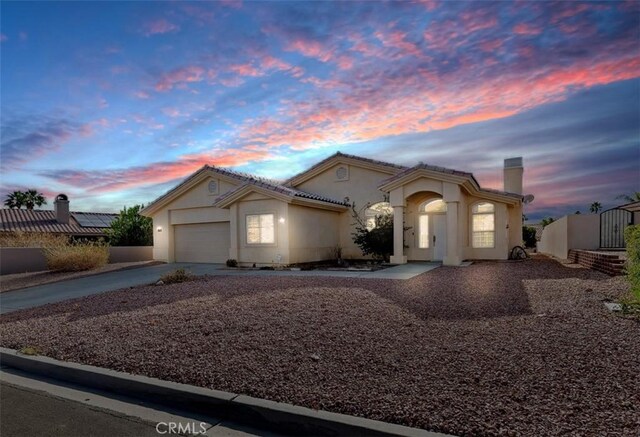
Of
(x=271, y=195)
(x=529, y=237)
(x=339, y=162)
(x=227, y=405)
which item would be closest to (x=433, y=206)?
(x=339, y=162)

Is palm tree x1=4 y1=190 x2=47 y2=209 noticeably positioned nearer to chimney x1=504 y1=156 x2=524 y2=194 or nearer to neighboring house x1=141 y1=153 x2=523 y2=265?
neighboring house x1=141 y1=153 x2=523 y2=265

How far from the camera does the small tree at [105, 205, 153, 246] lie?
23500mm

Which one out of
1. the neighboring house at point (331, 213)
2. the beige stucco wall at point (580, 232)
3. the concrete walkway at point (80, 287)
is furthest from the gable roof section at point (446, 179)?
the concrete walkway at point (80, 287)

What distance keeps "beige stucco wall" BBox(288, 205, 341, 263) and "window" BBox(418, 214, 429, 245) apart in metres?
4.08

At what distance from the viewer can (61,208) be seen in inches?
1198

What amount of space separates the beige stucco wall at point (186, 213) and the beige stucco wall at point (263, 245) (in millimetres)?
1931

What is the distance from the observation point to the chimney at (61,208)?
30.4 m

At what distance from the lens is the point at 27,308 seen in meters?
9.38

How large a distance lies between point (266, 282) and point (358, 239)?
8073mm

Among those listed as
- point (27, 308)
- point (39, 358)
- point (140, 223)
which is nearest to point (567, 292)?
point (39, 358)

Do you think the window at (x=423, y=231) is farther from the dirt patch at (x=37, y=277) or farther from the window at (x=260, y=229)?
the dirt patch at (x=37, y=277)

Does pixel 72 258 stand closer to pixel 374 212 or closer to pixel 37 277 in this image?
pixel 37 277

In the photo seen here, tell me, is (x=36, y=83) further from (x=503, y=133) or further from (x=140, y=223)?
(x=503, y=133)
